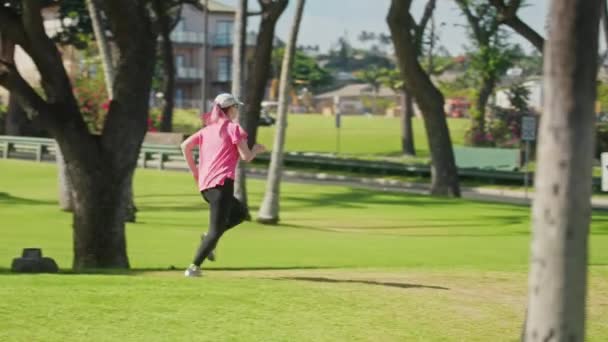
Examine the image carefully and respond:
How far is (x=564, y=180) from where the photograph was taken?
6.74 meters

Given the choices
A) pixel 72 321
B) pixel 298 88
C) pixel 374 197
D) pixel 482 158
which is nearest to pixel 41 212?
pixel 374 197

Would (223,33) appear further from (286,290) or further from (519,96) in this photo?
(286,290)

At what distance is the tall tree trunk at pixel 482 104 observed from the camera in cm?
6606

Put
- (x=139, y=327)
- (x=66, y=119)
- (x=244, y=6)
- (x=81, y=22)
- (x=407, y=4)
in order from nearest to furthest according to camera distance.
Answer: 1. (x=139, y=327)
2. (x=66, y=119)
3. (x=244, y=6)
4. (x=407, y=4)
5. (x=81, y=22)

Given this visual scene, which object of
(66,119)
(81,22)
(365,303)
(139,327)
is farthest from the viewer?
(81,22)

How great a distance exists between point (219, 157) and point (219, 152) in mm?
53

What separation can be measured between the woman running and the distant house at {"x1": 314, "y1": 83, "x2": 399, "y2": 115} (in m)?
143

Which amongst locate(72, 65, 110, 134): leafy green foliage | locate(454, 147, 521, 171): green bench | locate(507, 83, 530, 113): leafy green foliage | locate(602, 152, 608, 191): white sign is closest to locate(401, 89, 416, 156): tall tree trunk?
locate(507, 83, 530, 113): leafy green foliage

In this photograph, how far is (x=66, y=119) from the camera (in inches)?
635

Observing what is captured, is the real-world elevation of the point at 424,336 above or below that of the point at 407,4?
below

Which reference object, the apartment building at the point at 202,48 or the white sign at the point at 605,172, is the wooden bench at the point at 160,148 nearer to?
the white sign at the point at 605,172

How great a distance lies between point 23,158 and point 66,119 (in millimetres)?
38737

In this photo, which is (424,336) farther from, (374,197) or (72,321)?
(374,197)

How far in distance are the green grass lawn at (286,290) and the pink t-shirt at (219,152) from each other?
1.00 meters
